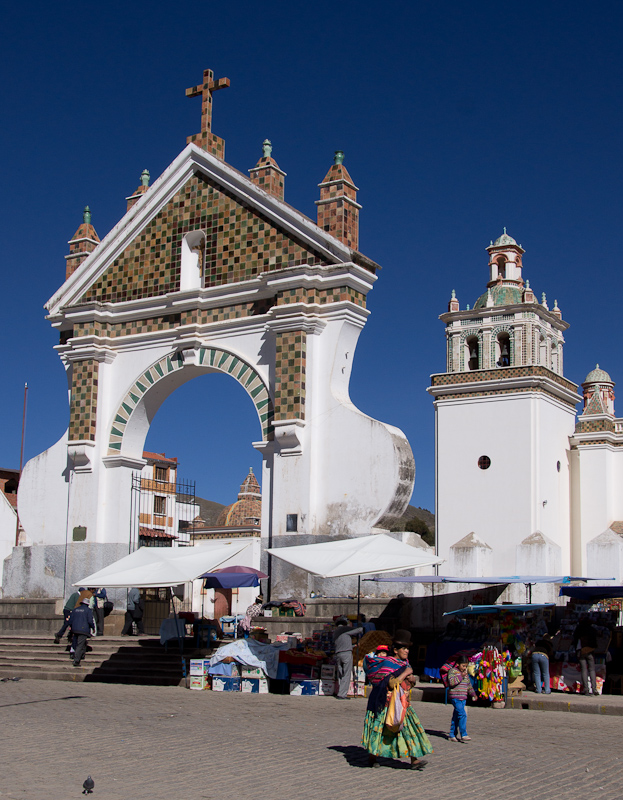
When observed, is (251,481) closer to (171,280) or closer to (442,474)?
(442,474)

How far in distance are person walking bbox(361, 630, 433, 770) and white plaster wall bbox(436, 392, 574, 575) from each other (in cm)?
2939

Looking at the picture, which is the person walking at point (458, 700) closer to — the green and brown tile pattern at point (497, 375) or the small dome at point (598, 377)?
the green and brown tile pattern at point (497, 375)

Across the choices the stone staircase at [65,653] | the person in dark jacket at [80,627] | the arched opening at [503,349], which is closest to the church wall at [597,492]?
the arched opening at [503,349]

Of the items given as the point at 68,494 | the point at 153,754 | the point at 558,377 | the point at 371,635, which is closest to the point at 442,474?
the point at 558,377

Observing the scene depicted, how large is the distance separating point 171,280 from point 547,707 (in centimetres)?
956

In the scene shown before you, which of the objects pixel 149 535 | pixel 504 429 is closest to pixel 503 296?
pixel 504 429

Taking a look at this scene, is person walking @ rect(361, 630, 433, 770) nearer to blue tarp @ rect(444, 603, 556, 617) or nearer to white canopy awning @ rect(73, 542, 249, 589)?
blue tarp @ rect(444, 603, 556, 617)

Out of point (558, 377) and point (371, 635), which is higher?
point (558, 377)

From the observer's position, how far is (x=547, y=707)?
11867mm

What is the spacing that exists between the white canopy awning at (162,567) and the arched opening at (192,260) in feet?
16.5

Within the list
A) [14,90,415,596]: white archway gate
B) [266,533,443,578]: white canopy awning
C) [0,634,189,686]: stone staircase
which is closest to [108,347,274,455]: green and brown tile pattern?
[14,90,415,596]: white archway gate

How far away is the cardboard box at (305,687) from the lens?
511 inches

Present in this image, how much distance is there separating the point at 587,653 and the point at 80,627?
7099mm

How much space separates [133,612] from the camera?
54.8 feet
